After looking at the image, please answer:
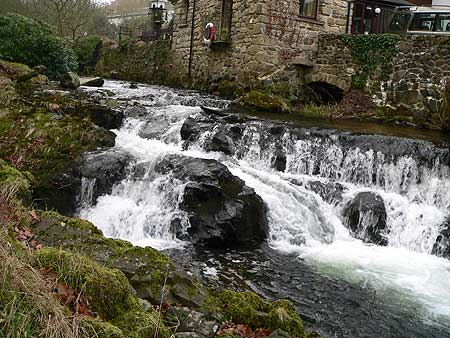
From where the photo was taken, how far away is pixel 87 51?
25.9 metres

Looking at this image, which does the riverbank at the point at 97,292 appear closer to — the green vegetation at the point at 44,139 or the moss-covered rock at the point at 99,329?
the moss-covered rock at the point at 99,329

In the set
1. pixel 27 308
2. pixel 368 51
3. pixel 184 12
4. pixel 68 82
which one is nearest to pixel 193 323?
pixel 27 308

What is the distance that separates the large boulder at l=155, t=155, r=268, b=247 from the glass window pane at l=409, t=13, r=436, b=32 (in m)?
11.7

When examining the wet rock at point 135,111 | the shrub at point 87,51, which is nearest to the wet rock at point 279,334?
the wet rock at point 135,111

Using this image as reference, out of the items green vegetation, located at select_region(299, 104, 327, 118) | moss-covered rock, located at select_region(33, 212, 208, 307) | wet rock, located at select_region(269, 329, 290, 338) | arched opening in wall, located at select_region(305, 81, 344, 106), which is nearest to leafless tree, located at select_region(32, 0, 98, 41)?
arched opening in wall, located at select_region(305, 81, 344, 106)

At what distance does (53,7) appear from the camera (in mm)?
A: 25703

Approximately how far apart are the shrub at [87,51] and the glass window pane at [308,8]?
1389 cm

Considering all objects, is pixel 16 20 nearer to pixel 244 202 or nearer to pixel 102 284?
pixel 244 202

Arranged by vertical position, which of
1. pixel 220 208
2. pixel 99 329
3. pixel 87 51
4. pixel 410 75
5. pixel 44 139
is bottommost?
pixel 220 208

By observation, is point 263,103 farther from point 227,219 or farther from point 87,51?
point 87,51

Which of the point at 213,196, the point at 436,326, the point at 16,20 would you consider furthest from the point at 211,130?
the point at 16,20

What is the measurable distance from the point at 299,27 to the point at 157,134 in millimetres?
7342

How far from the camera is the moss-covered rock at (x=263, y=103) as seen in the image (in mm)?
13703

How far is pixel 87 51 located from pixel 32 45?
11.6 m
